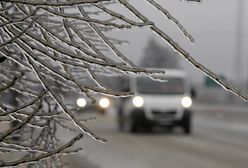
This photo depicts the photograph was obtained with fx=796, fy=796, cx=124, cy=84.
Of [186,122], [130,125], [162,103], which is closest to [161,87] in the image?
[162,103]

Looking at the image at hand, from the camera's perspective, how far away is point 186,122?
25797mm

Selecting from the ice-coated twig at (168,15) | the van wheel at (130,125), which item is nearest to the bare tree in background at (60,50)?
the ice-coated twig at (168,15)

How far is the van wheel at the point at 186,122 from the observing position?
2542 centimetres

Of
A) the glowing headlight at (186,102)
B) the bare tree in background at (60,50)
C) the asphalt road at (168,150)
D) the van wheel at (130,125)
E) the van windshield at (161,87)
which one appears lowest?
the asphalt road at (168,150)

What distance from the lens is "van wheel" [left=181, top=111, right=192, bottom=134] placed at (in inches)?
1001

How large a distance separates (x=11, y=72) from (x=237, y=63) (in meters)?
46.7

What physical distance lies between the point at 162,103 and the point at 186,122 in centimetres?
116

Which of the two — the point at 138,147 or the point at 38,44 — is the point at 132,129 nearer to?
the point at 138,147

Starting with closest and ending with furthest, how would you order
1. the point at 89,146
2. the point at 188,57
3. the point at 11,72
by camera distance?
the point at 188,57 < the point at 11,72 < the point at 89,146

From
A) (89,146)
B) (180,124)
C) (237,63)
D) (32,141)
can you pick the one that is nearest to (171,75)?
(180,124)

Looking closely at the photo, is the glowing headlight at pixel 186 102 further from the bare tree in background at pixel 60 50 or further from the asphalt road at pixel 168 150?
the bare tree in background at pixel 60 50

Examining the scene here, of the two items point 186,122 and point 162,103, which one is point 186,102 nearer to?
point 186,122

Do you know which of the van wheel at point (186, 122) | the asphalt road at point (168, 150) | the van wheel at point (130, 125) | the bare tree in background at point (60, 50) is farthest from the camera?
the van wheel at point (130, 125)

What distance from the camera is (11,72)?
3582mm
